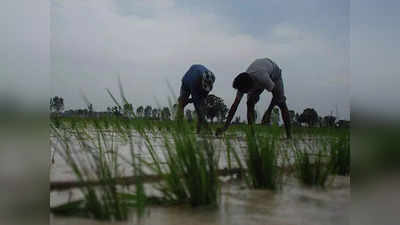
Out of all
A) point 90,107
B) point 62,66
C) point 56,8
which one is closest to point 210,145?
point 90,107

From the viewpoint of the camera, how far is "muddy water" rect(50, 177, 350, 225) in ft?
7.26

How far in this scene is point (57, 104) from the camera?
219cm

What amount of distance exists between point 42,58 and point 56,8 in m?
0.34

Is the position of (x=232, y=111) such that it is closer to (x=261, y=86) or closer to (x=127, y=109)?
(x=261, y=86)

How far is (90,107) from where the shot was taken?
2.29m

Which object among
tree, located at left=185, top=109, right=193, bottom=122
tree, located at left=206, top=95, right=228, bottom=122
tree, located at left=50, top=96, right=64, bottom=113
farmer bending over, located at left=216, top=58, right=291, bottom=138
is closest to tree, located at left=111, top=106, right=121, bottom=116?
tree, located at left=50, top=96, right=64, bottom=113

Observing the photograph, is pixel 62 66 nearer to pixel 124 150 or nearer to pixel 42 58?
pixel 42 58

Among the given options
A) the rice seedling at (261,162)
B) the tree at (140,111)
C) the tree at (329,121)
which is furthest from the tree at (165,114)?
the tree at (329,121)

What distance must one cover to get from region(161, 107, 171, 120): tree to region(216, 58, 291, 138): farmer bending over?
0.35 m

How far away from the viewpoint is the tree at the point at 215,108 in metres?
2.42

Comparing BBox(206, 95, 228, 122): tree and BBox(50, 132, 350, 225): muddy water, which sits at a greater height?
BBox(206, 95, 228, 122): tree

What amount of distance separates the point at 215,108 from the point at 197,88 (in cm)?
15

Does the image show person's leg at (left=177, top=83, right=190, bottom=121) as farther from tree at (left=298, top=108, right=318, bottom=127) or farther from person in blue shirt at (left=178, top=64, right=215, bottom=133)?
tree at (left=298, top=108, right=318, bottom=127)

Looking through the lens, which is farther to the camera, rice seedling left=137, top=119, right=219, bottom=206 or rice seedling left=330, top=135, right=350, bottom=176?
rice seedling left=330, top=135, right=350, bottom=176
